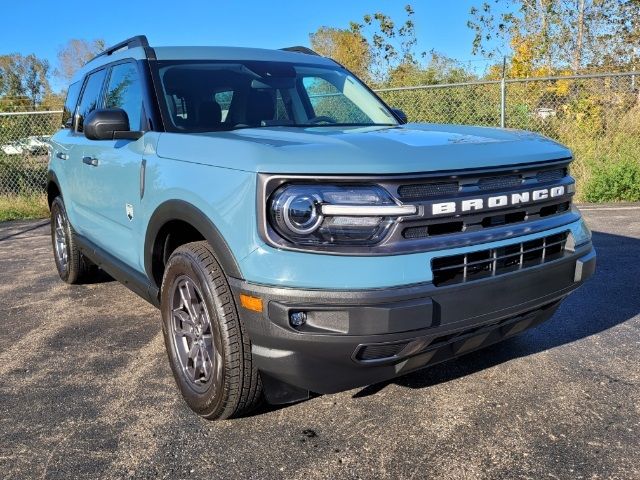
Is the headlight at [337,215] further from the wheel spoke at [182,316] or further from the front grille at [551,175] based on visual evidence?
the wheel spoke at [182,316]

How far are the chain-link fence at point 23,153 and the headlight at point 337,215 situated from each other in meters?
10.0

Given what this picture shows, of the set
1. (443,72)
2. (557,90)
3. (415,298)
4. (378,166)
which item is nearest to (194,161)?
(378,166)

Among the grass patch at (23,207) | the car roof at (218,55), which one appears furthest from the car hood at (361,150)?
the grass patch at (23,207)

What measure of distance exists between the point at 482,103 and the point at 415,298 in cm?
875

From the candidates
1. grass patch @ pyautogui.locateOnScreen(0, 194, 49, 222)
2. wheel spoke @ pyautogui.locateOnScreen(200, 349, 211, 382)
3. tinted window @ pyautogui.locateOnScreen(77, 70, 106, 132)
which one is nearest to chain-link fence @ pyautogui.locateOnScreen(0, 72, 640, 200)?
grass patch @ pyautogui.locateOnScreen(0, 194, 49, 222)

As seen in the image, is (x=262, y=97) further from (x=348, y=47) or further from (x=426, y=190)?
(x=348, y=47)

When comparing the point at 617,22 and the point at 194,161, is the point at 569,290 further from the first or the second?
the point at 617,22

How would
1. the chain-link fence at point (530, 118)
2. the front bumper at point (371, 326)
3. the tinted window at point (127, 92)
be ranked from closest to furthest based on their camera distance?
the front bumper at point (371, 326), the tinted window at point (127, 92), the chain-link fence at point (530, 118)

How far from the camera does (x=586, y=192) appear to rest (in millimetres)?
9281

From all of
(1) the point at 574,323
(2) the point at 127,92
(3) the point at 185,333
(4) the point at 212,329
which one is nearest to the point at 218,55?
(2) the point at 127,92

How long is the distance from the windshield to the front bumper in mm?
1415

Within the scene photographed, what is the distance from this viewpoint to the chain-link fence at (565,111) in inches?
386

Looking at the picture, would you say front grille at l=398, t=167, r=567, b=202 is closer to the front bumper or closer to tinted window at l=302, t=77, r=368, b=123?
the front bumper

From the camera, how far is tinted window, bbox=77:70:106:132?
4566 millimetres
